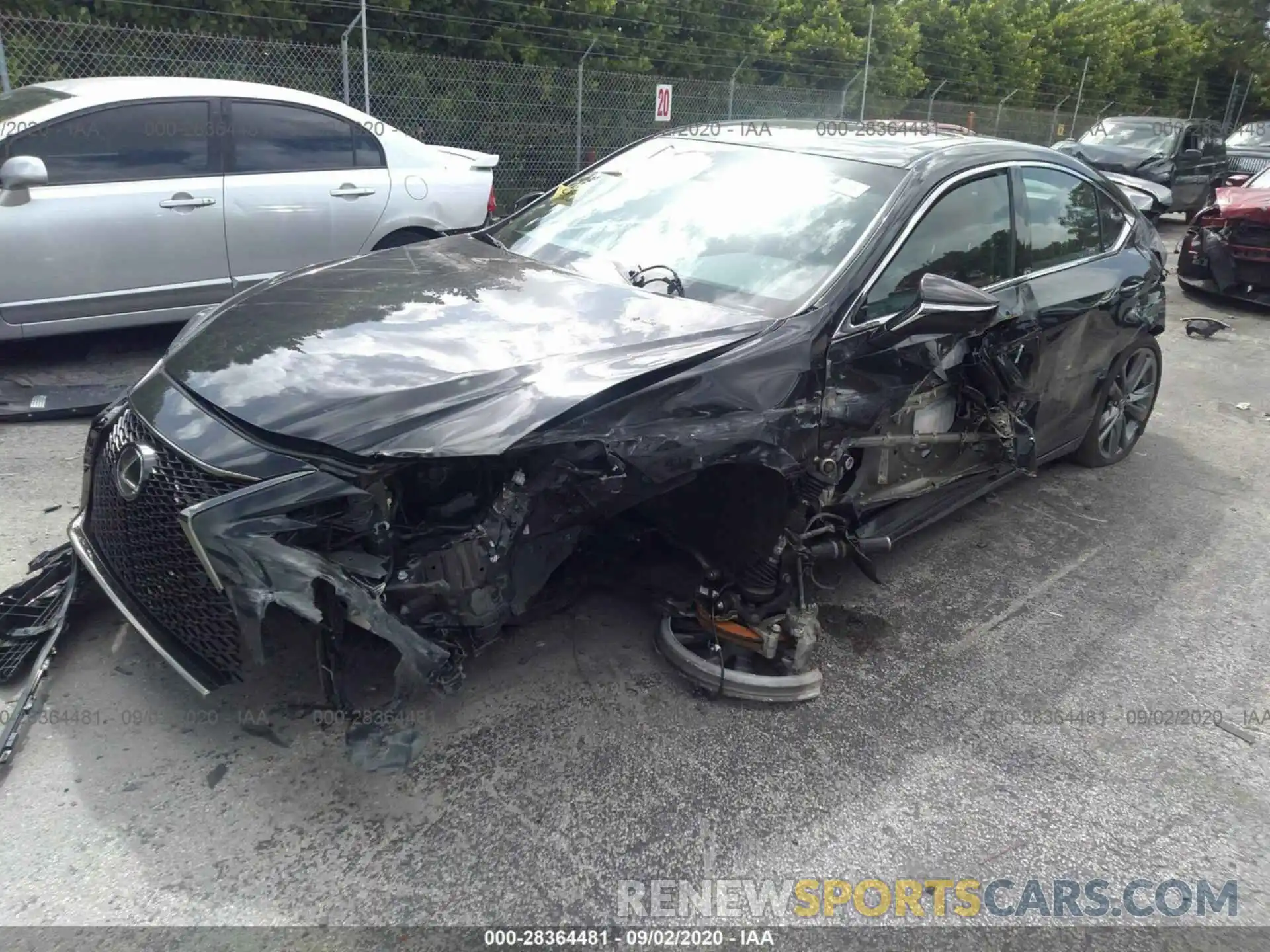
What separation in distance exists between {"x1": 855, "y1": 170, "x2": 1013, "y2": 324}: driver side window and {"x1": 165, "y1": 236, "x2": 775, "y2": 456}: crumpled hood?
60 cm

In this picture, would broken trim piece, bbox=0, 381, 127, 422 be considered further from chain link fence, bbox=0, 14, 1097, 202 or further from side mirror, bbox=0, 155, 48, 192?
chain link fence, bbox=0, 14, 1097, 202

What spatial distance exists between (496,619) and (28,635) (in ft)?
5.01

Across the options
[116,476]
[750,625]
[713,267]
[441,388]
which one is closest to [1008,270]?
[713,267]

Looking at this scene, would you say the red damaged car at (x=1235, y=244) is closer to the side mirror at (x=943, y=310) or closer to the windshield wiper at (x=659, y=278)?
the side mirror at (x=943, y=310)

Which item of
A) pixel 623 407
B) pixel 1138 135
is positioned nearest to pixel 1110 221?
pixel 623 407

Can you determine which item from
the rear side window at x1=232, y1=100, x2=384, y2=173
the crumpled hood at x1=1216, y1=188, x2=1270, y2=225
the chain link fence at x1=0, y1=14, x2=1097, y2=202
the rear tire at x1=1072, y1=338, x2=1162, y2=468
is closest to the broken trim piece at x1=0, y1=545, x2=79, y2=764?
the rear side window at x1=232, y1=100, x2=384, y2=173

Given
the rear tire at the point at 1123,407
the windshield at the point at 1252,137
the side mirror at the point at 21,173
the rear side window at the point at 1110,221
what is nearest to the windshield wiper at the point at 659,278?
the rear side window at the point at 1110,221

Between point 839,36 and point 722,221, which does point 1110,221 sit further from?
point 839,36

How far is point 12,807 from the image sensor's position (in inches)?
98.7

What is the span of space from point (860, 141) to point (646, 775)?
2.84 m

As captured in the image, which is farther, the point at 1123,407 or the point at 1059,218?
the point at 1123,407

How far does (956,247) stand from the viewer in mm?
3764

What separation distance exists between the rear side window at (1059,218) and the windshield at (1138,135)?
39.8ft

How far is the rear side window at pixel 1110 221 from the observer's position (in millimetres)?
4871
